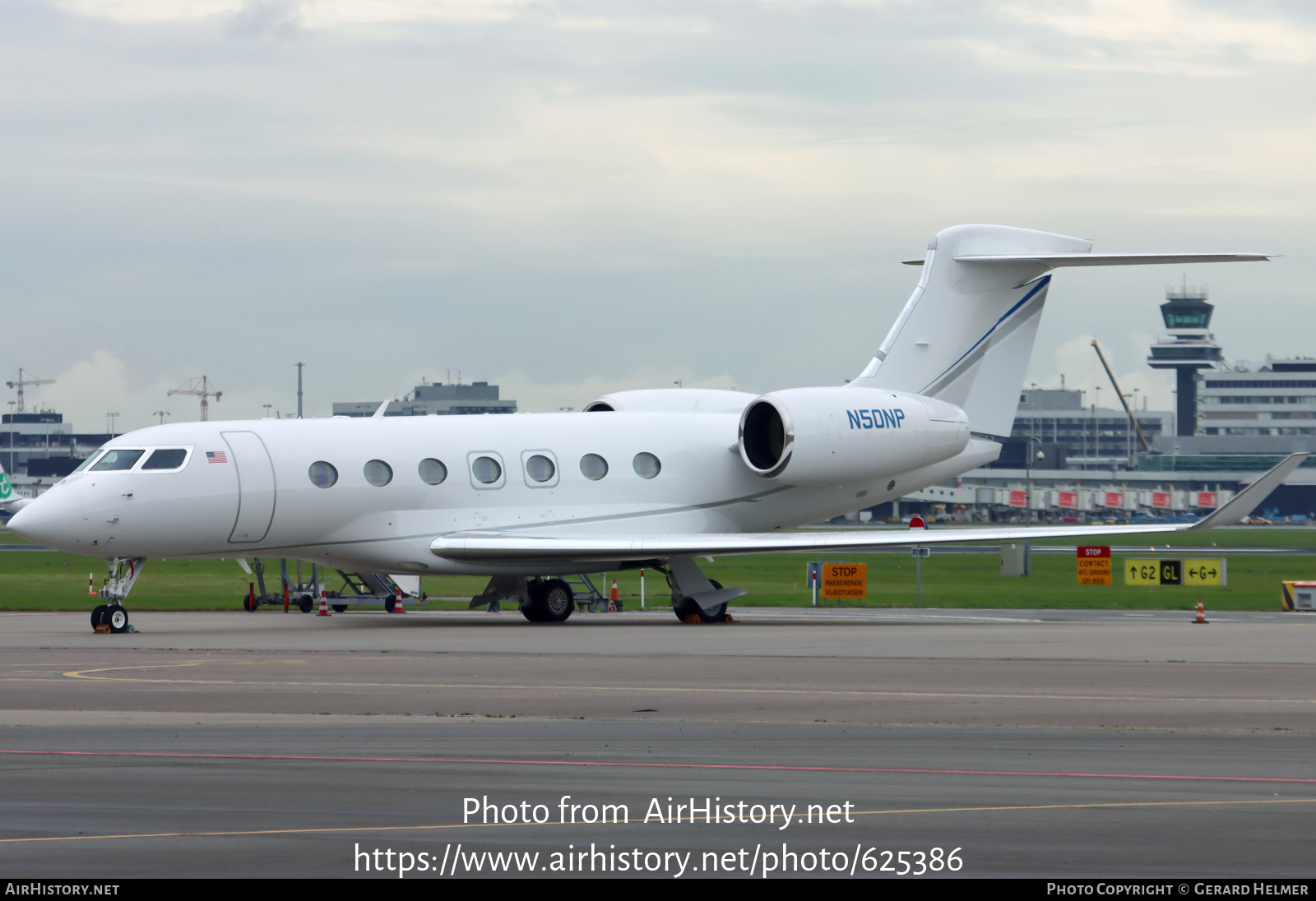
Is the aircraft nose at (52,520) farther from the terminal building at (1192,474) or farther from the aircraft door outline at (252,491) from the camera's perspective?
the terminal building at (1192,474)

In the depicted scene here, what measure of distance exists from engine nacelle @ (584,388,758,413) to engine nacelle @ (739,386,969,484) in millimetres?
2967

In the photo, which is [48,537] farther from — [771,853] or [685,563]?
[771,853]

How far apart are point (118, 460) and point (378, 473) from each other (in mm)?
4599

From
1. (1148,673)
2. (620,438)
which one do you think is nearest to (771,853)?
(1148,673)

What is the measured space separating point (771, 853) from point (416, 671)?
Result: 39.8 feet

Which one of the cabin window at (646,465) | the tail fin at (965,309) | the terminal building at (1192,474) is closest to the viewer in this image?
the cabin window at (646,465)

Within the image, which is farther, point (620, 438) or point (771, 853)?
point (620, 438)

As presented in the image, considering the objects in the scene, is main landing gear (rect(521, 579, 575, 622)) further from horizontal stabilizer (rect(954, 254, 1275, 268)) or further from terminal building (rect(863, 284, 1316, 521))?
terminal building (rect(863, 284, 1316, 521))

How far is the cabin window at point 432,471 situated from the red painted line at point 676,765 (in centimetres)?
1884

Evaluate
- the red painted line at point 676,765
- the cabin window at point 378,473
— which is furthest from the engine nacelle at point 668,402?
the red painted line at point 676,765

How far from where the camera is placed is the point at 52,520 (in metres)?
27.9

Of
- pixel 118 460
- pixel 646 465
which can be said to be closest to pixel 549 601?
pixel 646 465

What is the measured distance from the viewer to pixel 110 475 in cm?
2875

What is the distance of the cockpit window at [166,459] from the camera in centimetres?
2912
